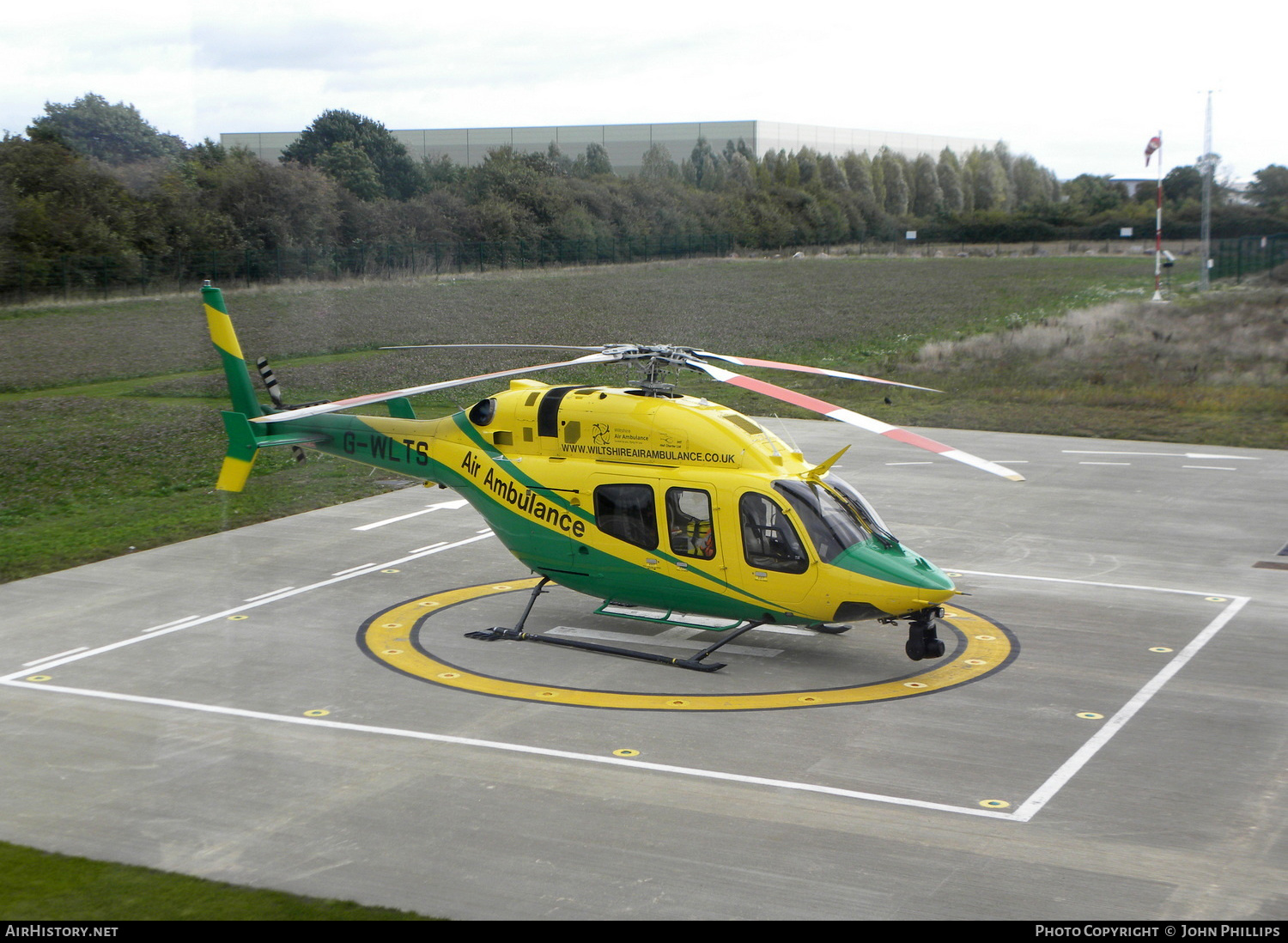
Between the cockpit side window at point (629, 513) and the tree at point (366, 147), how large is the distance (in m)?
72.5

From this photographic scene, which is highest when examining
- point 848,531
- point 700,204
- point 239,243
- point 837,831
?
point 700,204

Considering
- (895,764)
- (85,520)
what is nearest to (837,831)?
(895,764)

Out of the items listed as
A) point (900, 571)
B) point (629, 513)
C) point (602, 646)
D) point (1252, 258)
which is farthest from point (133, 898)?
point (1252, 258)

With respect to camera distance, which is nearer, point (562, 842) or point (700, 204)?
point (562, 842)

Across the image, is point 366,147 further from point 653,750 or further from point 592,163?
point 653,750

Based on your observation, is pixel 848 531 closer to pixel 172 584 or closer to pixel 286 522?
pixel 172 584

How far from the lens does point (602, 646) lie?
14.1 metres

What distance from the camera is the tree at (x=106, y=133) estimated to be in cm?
5531

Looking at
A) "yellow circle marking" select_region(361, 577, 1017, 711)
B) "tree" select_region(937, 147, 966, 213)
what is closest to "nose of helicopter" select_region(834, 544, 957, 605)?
"yellow circle marking" select_region(361, 577, 1017, 711)

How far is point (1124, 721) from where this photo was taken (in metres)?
11.6

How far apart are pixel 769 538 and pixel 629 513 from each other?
5.86ft

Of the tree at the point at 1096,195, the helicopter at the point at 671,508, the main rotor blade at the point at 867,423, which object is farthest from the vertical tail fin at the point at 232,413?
the tree at the point at 1096,195

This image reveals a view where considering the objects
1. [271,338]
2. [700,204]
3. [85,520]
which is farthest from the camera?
[700,204]

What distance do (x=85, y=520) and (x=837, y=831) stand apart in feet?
53.3
